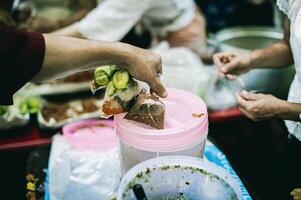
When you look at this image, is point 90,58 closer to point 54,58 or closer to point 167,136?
point 54,58

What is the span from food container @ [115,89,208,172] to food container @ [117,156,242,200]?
0.19 feet

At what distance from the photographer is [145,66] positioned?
145 cm

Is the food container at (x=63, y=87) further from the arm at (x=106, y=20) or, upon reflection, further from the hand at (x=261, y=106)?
the hand at (x=261, y=106)

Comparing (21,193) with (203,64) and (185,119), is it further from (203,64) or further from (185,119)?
(203,64)

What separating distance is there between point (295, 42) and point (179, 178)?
73cm

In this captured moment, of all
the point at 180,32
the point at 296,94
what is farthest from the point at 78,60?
the point at 180,32

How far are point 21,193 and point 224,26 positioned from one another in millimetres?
2506

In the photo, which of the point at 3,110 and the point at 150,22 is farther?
the point at 150,22

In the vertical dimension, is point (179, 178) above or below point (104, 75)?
below

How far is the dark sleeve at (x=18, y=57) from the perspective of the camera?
4.32 feet

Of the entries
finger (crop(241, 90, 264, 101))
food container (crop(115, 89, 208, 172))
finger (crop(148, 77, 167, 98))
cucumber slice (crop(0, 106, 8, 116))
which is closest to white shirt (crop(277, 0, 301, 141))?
finger (crop(241, 90, 264, 101))

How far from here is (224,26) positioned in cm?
392

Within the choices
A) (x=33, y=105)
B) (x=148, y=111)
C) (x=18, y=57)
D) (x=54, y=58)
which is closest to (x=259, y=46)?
(x=33, y=105)

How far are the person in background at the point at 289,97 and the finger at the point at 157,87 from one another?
0.48 m
